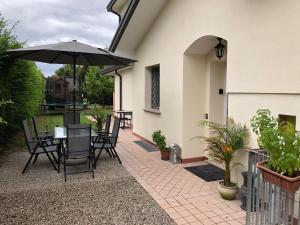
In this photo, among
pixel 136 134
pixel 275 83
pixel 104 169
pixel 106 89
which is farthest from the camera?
pixel 106 89

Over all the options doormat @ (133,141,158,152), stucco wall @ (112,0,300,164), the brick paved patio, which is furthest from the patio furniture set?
stucco wall @ (112,0,300,164)

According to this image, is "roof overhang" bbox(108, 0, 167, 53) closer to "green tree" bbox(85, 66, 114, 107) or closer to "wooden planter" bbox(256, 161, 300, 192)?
"wooden planter" bbox(256, 161, 300, 192)

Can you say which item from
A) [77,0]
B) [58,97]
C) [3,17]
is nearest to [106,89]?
[58,97]

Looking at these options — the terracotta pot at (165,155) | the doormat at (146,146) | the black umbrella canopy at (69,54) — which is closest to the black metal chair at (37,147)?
the black umbrella canopy at (69,54)

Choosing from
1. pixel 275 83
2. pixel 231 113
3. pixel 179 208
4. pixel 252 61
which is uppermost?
pixel 252 61

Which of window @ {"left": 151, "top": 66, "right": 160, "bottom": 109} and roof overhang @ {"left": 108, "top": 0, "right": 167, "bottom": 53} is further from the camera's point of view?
window @ {"left": 151, "top": 66, "right": 160, "bottom": 109}

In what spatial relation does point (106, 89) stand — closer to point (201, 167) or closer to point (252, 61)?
point (201, 167)

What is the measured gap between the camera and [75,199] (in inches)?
182

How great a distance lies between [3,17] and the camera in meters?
6.57

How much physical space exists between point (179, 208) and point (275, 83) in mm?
2563

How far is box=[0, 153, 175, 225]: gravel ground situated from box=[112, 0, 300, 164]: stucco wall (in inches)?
89.1

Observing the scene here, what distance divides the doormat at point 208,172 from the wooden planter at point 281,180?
2.95 metres

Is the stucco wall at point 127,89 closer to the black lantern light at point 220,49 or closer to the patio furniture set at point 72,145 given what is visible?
the patio furniture set at point 72,145

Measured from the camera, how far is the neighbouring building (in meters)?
4.00
